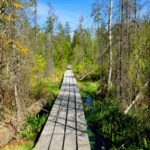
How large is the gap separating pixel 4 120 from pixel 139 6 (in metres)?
5.35

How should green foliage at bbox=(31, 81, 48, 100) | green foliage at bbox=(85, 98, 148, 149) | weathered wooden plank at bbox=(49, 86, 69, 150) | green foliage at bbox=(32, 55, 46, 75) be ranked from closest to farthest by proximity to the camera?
1. weathered wooden plank at bbox=(49, 86, 69, 150)
2. green foliage at bbox=(85, 98, 148, 149)
3. green foliage at bbox=(32, 55, 46, 75)
4. green foliage at bbox=(31, 81, 48, 100)

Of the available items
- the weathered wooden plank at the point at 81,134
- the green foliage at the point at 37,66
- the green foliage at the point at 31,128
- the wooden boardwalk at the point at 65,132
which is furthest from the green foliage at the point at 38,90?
the weathered wooden plank at the point at 81,134

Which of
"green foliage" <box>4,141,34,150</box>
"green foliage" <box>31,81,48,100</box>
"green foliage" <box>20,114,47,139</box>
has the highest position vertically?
"green foliage" <box>31,81,48,100</box>

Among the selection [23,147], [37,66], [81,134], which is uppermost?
[37,66]

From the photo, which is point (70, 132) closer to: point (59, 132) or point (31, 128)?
point (59, 132)

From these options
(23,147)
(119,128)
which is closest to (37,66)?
(23,147)

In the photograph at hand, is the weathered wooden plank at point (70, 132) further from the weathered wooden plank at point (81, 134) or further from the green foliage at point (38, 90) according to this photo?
the green foliage at point (38, 90)

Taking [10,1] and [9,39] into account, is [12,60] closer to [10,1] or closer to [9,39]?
[9,39]

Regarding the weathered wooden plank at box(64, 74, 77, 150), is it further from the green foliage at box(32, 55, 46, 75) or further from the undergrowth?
the green foliage at box(32, 55, 46, 75)

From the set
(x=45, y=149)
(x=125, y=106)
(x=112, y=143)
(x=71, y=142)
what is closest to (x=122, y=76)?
(x=125, y=106)

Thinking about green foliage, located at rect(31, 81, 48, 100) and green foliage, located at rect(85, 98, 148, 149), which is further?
green foliage, located at rect(31, 81, 48, 100)

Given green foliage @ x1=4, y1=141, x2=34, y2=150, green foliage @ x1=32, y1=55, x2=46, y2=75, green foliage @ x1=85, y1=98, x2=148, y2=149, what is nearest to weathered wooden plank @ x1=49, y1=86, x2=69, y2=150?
green foliage @ x1=4, y1=141, x2=34, y2=150

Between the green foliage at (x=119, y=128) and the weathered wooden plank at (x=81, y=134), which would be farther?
the green foliage at (x=119, y=128)

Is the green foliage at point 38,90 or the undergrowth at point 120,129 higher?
the green foliage at point 38,90
